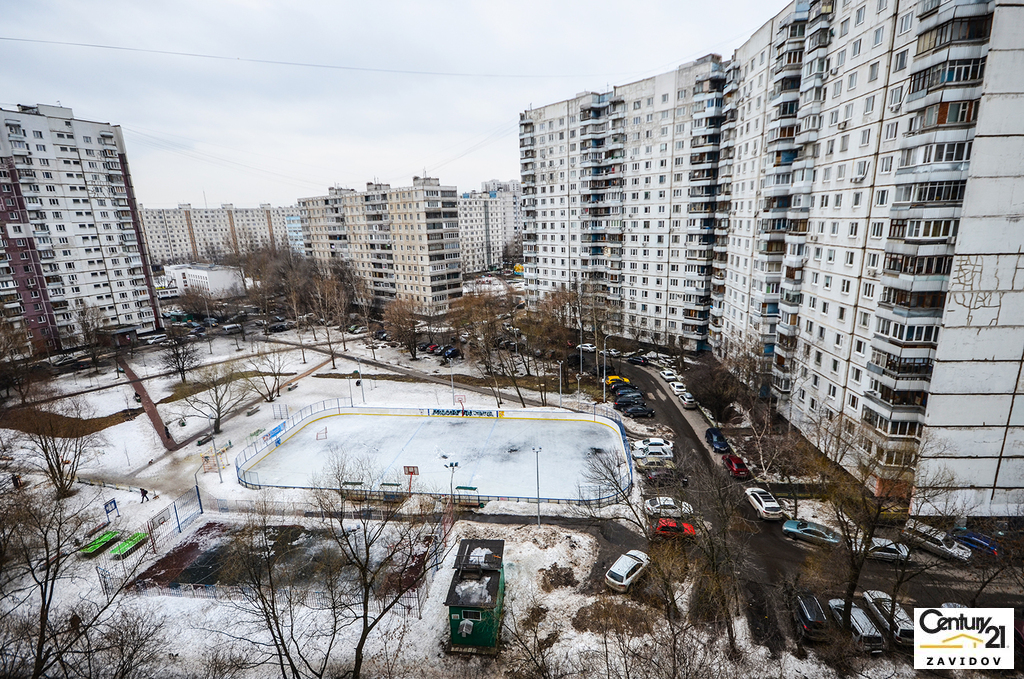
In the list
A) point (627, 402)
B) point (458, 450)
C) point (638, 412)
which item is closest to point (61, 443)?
point (458, 450)

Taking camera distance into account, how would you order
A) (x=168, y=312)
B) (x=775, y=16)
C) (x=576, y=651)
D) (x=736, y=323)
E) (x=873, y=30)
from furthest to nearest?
(x=168, y=312)
(x=736, y=323)
(x=775, y=16)
(x=873, y=30)
(x=576, y=651)

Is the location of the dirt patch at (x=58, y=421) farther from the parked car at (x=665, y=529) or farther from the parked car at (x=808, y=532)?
the parked car at (x=808, y=532)

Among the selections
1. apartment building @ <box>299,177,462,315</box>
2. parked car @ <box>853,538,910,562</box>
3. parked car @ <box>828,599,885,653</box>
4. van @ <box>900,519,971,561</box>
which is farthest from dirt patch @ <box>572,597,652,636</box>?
apartment building @ <box>299,177,462,315</box>

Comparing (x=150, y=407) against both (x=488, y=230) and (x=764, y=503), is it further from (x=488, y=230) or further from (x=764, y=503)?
(x=488, y=230)

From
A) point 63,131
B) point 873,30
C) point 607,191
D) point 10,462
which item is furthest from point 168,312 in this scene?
point 873,30

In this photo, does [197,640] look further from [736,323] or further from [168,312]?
[168,312]

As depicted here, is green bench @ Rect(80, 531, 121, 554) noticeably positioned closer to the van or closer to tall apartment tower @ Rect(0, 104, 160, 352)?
the van
